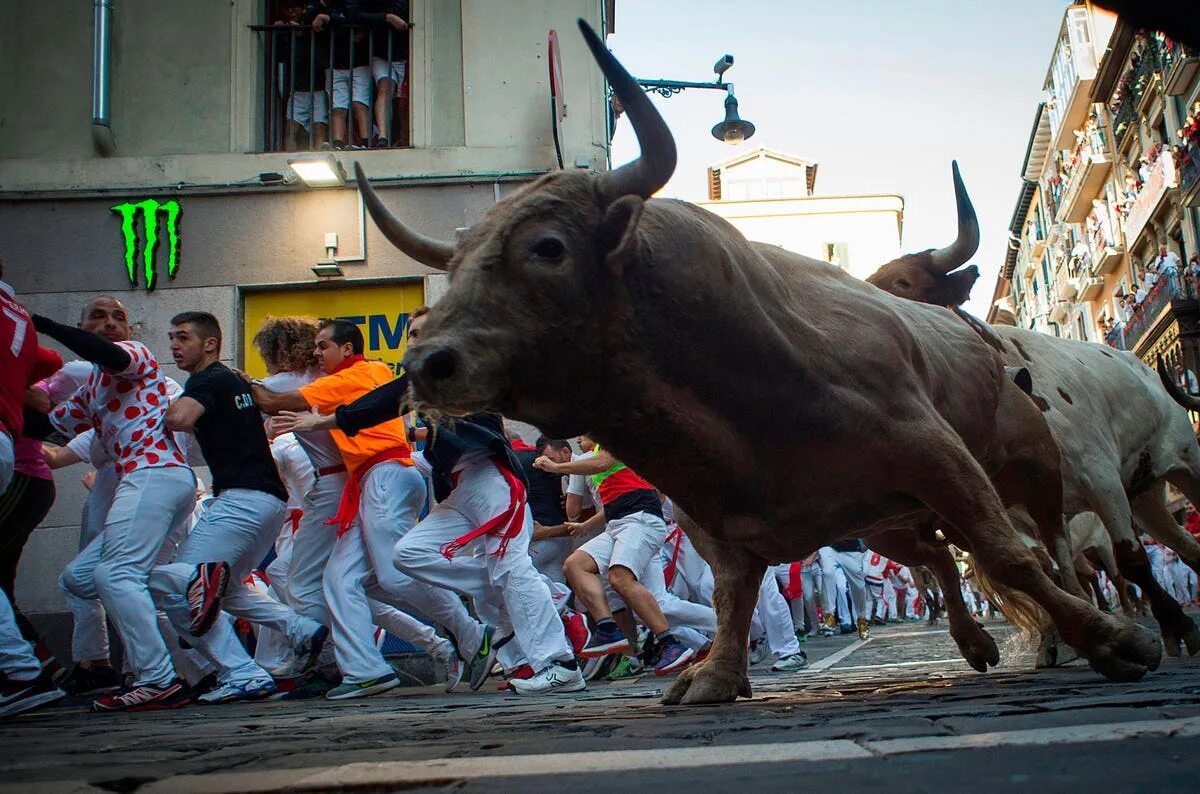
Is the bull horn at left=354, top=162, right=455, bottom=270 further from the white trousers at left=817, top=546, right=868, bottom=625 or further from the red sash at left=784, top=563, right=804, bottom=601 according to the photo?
→ the white trousers at left=817, top=546, right=868, bottom=625

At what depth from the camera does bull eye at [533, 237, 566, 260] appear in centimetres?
389

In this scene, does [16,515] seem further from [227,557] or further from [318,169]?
[318,169]

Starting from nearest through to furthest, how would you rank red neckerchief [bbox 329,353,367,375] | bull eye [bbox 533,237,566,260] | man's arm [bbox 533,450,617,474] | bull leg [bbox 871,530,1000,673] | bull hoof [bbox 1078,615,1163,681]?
bull eye [bbox 533,237,566,260] < bull hoof [bbox 1078,615,1163,681] < bull leg [bbox 871,530,1000,673] < red neckerchief [bbox 329,353,367,375] < man's arm [bbox 533,450,617,474]

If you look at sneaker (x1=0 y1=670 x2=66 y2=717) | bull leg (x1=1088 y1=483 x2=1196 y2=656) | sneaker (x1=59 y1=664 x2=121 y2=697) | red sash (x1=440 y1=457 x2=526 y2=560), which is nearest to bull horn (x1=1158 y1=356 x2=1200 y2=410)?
bull leg (x1=1088 y1=483 x2=1196 y2=656)

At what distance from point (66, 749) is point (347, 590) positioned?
151 inches

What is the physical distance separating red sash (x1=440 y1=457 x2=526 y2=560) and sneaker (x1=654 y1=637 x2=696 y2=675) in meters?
2.06

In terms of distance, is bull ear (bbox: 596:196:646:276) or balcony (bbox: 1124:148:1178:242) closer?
bull ear (bbox: 596:196:646:276)

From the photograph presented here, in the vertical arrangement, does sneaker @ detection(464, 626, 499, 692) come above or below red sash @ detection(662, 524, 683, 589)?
below

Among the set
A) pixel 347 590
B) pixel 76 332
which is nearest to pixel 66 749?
pixel 76 332

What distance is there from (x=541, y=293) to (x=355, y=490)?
166 inches

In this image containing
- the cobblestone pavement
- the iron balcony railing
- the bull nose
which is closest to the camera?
the cobblestone pavement

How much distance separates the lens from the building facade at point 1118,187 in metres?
38.3

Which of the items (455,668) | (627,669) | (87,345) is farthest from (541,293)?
(627,669)

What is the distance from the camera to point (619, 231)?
3.95 m
